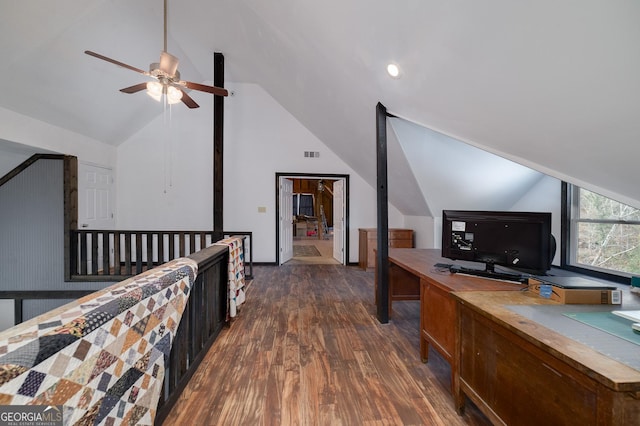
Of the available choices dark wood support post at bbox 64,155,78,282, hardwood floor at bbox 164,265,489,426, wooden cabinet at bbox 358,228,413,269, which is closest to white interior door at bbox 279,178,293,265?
wooden cabinet at bbox 358,228,413,269

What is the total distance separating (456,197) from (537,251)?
8.22ft

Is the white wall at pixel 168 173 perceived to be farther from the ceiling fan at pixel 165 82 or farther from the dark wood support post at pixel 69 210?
the ceiling fan at pixel 165 82

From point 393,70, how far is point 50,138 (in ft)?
15.8

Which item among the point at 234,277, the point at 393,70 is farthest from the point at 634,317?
the point at 234,277

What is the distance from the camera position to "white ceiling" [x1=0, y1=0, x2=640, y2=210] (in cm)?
126

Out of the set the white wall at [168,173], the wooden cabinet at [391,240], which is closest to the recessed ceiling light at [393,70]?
the wooden cabinet at [391,240]

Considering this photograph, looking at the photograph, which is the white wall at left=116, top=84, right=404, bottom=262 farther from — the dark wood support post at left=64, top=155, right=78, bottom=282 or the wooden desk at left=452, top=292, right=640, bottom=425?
the wooden desk at left=452, top=292, right=640, bottom=425

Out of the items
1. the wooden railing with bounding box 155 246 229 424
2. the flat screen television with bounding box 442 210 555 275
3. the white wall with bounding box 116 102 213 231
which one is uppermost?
the white wall with bounding box 116 102 213 231

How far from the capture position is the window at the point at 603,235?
10.1ft

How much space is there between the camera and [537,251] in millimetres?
1801

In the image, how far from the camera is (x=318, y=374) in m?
2.06

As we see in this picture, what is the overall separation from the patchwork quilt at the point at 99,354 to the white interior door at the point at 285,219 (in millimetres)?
4290

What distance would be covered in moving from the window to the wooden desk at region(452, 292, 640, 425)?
272 cm
